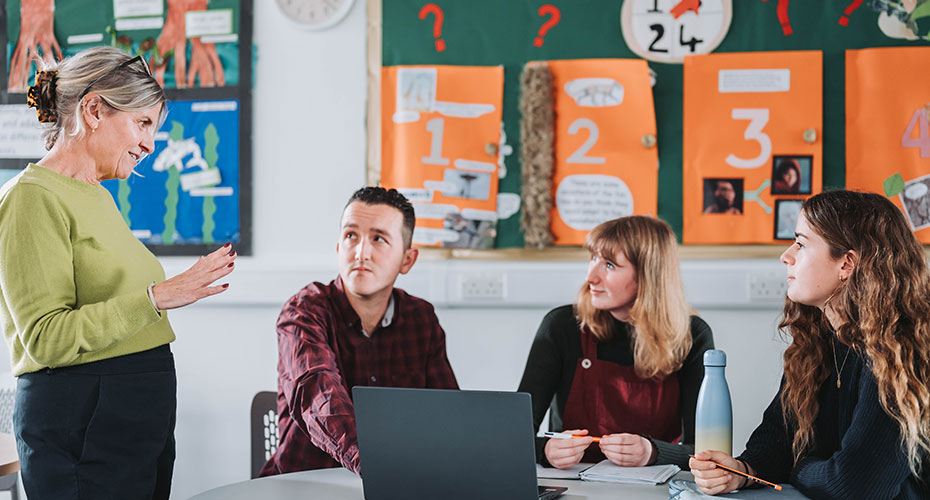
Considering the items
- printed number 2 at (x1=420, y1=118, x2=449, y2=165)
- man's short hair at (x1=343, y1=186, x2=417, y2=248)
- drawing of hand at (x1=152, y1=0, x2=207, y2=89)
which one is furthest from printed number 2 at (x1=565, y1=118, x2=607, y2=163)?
drawing of hand at (x1=152, y1=0, x2=207, y2=89)

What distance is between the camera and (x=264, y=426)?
260 cm

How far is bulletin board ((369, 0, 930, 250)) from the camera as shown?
100.0 inches

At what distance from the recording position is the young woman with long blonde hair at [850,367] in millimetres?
1357

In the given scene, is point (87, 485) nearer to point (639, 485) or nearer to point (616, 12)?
point (639, 485)

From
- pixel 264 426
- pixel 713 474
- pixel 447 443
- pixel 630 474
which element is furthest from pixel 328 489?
pixel 264 426

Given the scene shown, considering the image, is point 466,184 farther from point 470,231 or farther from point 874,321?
point 874,321

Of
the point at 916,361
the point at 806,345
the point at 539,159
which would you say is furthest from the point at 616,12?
the point at 916,361

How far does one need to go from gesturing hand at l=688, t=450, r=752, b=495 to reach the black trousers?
1002 mm

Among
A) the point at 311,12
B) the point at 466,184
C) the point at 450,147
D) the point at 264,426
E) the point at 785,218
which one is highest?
the point at 311,12

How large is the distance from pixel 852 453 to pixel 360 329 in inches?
42.7

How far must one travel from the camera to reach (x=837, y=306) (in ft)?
5.01

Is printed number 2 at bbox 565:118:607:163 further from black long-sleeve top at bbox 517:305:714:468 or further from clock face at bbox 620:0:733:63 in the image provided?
black long-sleeve top at bbox 517:305:714:468

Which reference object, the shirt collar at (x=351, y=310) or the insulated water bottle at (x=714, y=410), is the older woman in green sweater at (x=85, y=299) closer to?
the shirt collar at (x=351, y=310)

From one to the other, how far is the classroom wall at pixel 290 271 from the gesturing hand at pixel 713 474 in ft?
4.12
